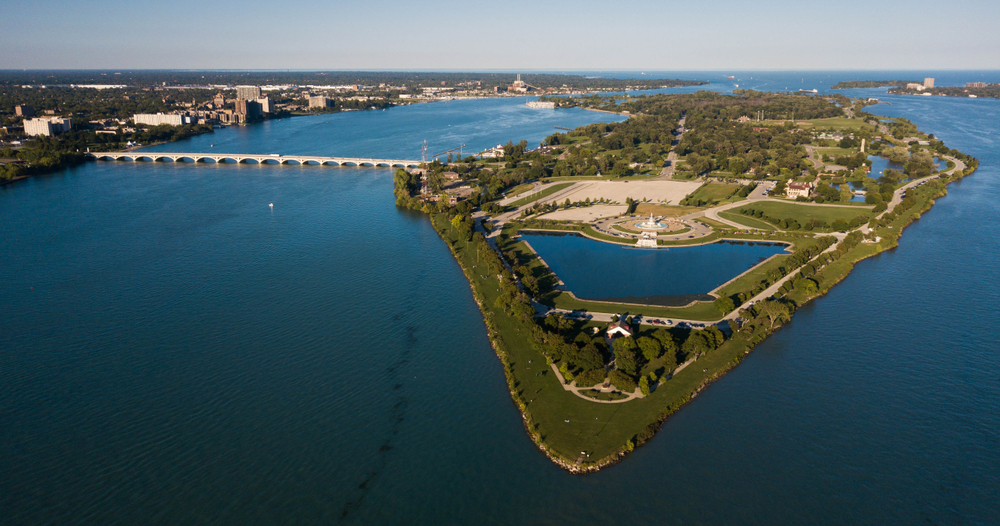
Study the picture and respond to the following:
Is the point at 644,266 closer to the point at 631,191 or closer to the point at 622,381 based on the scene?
the point at 622,381

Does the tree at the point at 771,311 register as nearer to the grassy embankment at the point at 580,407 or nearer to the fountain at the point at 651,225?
the grassy embankment at the point at 580,407

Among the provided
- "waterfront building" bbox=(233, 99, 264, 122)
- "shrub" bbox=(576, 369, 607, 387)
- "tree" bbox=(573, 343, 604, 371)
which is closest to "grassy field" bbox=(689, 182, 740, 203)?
"tree" bbox=(573, 343, 604, 371)

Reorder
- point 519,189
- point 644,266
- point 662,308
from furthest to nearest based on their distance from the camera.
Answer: point 519,189 → point 644,266 → point 662,308

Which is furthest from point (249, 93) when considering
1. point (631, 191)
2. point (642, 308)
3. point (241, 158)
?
point (642, 308)

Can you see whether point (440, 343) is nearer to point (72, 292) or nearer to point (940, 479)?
point (940, 479)

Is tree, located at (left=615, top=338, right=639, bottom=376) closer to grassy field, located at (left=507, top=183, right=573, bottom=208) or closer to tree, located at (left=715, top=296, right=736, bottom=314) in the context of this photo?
tree, located at (left=715, top=296, right=736, bottom=314)

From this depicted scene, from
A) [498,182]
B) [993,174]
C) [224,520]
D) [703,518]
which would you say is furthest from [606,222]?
[993,174]
